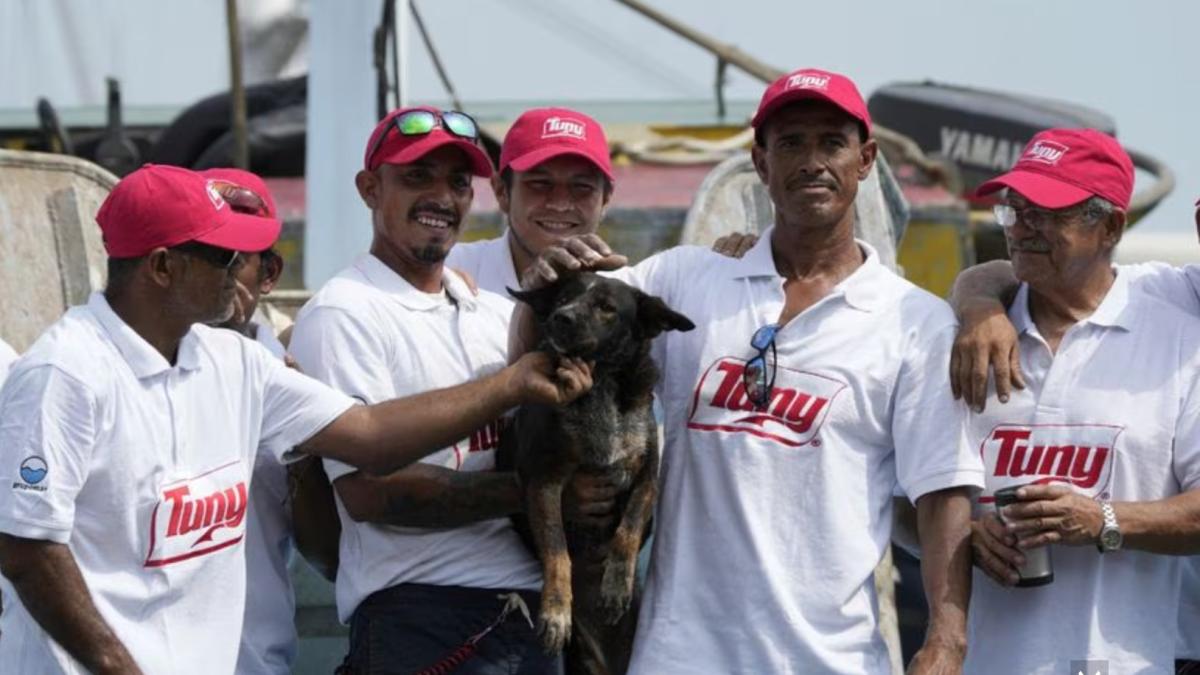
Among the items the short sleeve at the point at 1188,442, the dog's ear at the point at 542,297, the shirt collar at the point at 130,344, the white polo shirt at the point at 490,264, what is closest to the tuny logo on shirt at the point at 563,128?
the white polo shirt at the point at 490,264

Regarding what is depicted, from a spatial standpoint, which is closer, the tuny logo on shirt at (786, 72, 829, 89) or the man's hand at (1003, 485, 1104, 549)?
the man's hand at (1003, 485, 1104, 549)

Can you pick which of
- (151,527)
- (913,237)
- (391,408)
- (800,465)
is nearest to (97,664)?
(151,527)

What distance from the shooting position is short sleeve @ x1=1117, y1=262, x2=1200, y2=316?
486 cm

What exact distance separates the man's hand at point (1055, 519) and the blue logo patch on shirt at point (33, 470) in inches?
83.5

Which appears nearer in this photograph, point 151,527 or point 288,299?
point 151,527

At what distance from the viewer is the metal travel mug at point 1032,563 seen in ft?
15.1

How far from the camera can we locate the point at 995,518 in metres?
4.64

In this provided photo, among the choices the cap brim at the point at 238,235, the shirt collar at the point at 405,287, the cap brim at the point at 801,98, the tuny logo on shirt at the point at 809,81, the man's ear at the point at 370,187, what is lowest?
the shirt collar at the point at 405,287

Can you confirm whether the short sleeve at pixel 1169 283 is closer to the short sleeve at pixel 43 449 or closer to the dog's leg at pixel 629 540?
the dog's leg at pixel 629 540

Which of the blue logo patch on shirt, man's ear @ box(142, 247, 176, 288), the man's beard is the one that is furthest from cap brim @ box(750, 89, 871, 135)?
the blue logo patch on shirt

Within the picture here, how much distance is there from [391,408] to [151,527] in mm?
665

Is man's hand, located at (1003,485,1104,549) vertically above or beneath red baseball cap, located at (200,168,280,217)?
beneath

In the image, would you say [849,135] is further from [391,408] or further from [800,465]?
[391,408]

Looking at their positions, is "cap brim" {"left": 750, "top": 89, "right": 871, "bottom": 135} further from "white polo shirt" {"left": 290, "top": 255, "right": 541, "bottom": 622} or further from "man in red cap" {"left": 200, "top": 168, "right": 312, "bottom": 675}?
"man in red cap" {"left": 200, "top": 168, "right": 312, "bottom": 675}
